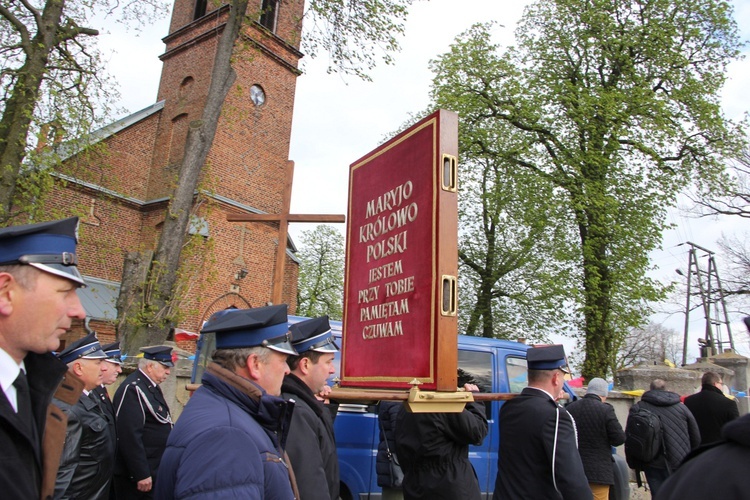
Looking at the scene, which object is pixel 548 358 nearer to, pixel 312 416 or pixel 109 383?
pixel 312 416

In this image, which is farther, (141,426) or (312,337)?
(141,426)

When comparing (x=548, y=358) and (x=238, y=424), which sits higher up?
(x=548, y=358)

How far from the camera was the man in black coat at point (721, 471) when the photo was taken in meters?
1.35

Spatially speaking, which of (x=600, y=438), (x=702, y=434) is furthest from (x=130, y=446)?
(x=702, y=434)

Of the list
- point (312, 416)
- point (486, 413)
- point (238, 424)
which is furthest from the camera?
point (486, 413)

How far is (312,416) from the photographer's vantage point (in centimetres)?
312

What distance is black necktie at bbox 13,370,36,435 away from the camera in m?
1.77

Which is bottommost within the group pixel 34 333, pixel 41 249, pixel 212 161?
pixel 34 333

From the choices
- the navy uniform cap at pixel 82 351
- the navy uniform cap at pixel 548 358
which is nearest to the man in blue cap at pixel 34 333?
the navy uniform cap at pixel 548 358

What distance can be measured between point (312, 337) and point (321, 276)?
44239 mm

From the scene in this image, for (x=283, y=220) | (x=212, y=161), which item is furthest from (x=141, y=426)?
(x=212, y=161)

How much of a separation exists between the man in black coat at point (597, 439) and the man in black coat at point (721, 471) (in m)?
5.07

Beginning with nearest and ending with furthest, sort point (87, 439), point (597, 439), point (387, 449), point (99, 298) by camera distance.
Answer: point (87, 439) → point (387, 449) → point (597, 439) → point (99, 298)

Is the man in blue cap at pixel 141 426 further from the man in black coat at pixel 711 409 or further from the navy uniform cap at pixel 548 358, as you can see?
the man in black coat at pixel 711 409
